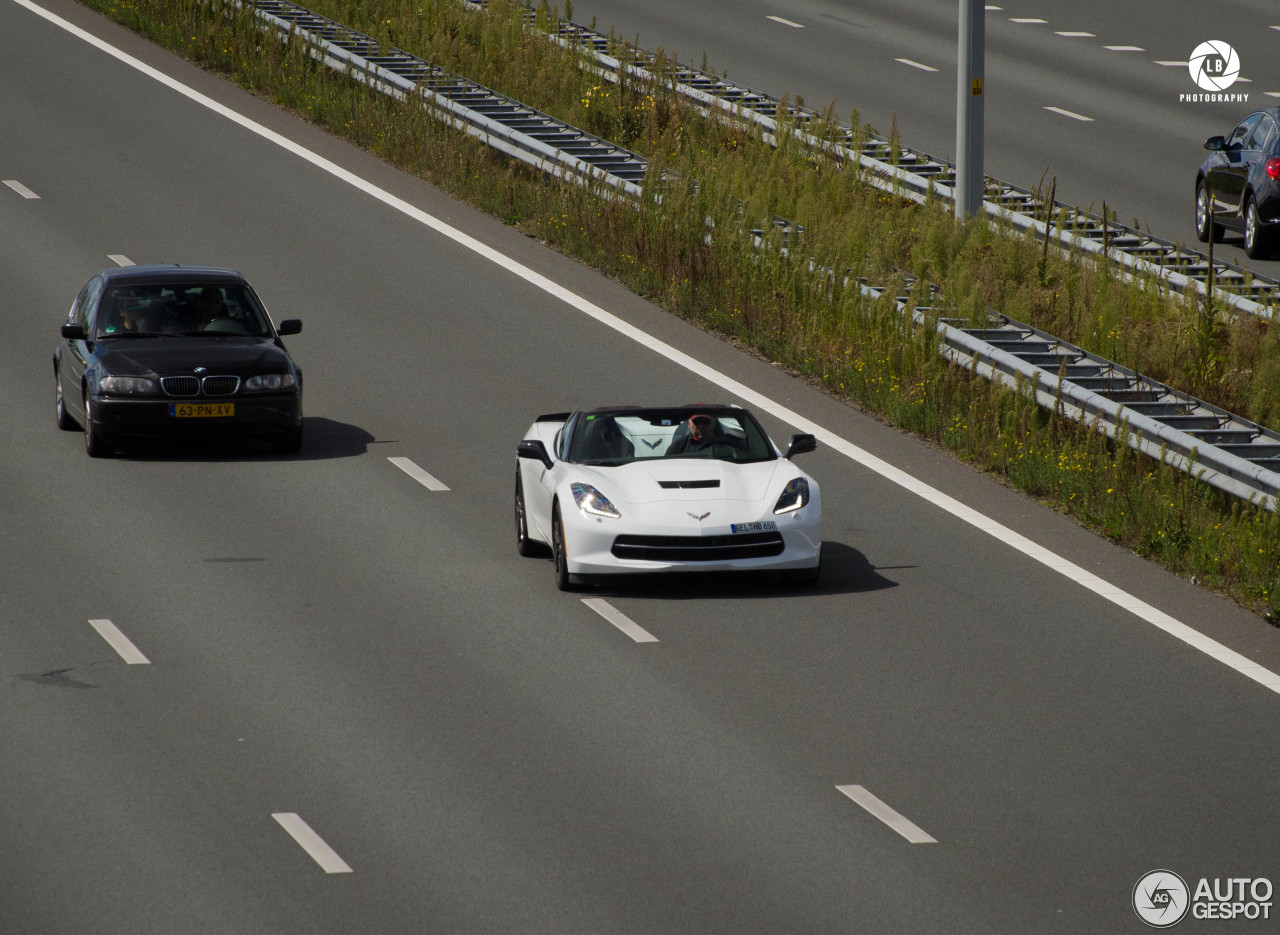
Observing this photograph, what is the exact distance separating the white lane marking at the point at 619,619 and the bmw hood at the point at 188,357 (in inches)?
221

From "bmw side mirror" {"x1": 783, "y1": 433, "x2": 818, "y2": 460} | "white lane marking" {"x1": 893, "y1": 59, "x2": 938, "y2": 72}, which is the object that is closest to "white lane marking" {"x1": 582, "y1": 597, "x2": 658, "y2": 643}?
"bmw side mirror" {"x1": 783, "y1": 433, "x2": 818, "y2": 460}

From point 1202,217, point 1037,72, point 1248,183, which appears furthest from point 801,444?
point 1037,72

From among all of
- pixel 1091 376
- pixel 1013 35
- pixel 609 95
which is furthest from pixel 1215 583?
pixel 1013 35

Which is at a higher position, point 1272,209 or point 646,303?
point 1272,209

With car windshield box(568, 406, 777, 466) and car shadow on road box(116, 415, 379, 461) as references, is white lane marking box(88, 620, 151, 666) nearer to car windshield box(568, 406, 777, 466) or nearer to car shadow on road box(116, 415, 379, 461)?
car windshield box(568, 406, 777, 466)

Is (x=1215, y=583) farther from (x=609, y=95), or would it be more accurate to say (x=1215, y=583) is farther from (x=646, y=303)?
(x=609, y=95)

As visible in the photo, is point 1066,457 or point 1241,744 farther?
point 1066,457

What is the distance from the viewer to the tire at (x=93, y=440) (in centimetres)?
1848

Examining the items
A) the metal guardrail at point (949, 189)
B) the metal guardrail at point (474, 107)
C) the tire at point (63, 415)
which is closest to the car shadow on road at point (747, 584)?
the metal guardrail at point (949, 189)

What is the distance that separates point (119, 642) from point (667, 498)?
12.3ft

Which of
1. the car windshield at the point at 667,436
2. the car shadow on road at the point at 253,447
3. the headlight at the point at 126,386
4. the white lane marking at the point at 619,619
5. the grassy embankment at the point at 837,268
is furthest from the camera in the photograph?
the car shadow on road at the point at 253,447

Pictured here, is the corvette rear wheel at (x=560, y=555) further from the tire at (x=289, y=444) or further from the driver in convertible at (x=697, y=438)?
the tire at (x=289, y=444)

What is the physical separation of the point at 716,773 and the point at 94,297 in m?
11.4

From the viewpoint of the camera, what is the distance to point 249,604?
13.9m
